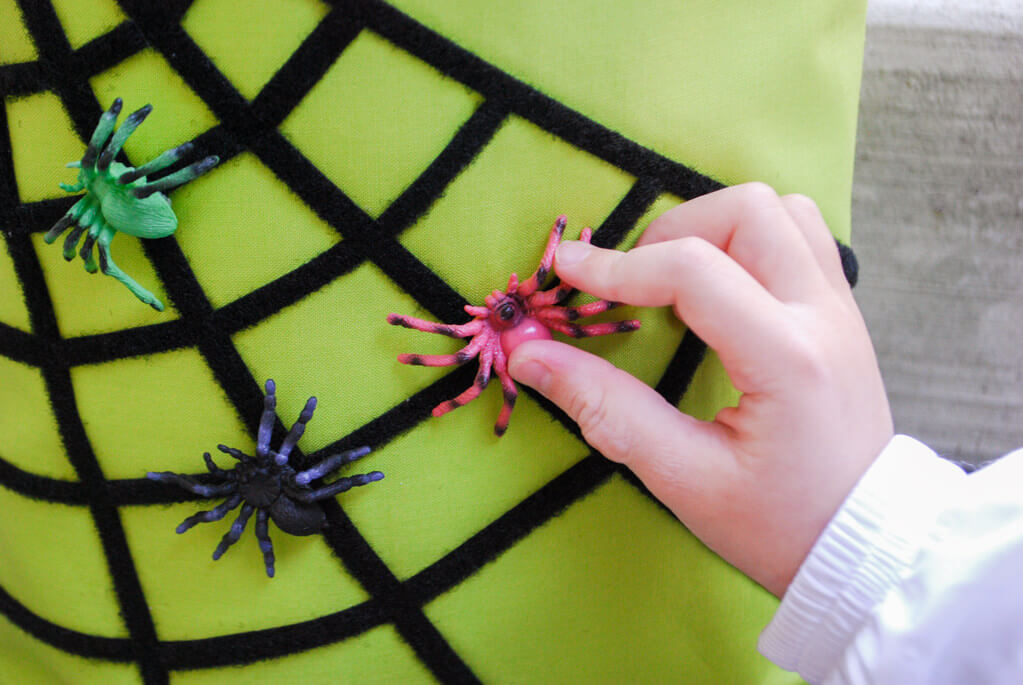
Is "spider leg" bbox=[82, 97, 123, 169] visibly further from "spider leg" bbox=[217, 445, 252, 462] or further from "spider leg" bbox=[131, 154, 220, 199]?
"spider leg" bbox=[217, 445, 252, 462]

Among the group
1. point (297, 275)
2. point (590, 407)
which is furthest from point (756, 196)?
point (297, 275)

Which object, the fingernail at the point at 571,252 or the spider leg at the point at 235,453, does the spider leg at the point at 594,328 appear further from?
the spider leg at the point at 235,453

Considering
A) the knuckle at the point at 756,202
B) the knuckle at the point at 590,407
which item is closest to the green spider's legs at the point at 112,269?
the knuckle at the point at 590,407

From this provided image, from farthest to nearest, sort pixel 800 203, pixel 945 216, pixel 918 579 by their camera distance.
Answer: pixel 945 216
pixel 800 203
pixel 918 579

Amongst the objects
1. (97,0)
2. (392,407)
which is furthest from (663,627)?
(97,0)

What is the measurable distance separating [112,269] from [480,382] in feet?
1.03

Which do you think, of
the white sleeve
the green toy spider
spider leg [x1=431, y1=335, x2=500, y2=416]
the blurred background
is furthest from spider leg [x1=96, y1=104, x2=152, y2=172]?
the blurred background

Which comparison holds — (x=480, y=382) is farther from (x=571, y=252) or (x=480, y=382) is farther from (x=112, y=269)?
(x=112, y=269)

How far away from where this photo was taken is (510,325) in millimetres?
583

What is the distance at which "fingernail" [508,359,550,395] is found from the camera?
1.83ft

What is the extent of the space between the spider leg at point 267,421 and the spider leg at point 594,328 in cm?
24

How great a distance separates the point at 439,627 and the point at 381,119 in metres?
0.46

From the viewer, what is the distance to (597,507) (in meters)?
0.61

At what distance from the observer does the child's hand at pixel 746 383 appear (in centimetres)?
50
